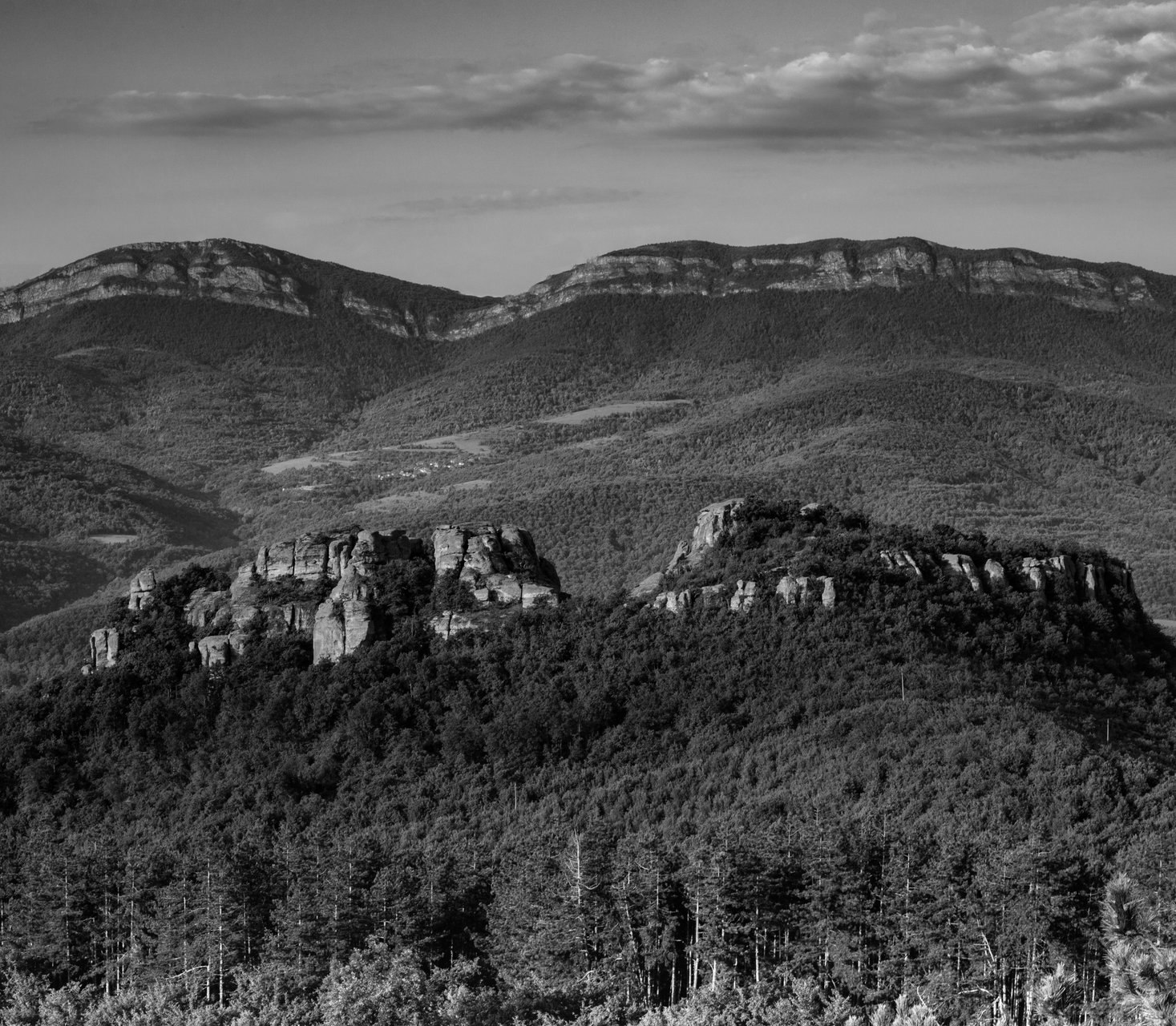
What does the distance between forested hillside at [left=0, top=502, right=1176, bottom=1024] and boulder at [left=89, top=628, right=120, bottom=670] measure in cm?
193

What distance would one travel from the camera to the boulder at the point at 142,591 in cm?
11812

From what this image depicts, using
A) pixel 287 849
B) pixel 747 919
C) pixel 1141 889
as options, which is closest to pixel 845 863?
pixel 747 919

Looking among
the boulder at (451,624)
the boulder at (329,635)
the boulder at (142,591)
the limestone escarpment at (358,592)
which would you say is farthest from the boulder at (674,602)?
the boulder at (142,591)

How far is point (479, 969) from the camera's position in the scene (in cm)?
7512

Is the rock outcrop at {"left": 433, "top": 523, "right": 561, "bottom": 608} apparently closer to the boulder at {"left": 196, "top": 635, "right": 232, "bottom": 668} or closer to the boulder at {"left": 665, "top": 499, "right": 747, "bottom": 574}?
the boulder at {"left": 665, "top": 499, "right": 747, "bottom": 574}

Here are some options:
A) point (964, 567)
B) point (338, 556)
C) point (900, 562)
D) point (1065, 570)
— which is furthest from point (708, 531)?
point (338, 556)

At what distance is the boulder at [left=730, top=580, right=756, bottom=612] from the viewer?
10675 cm

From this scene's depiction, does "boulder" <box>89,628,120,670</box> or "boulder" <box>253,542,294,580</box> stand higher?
"boulder" <box>253,542,294,580</box>

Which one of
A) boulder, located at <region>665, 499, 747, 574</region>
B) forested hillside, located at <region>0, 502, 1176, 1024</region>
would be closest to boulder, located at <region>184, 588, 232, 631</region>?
forested hillside, located at <region>0, 502, 1176, 1024</region>

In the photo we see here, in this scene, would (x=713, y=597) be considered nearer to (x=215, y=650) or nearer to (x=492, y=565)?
(x=492, y=565)

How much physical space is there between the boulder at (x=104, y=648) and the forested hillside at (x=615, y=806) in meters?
1.93

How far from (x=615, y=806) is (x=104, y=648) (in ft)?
113

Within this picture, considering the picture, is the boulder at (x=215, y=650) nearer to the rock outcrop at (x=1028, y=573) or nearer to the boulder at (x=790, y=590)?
the boulder at (x=790, y=590)

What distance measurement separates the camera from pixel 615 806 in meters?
93.1
